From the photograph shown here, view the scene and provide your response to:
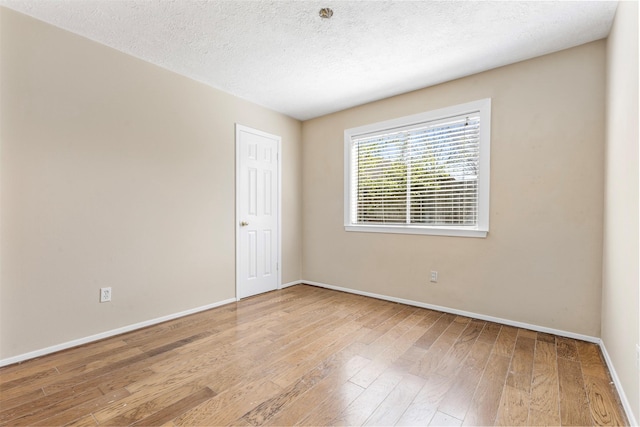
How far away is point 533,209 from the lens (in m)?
2.71

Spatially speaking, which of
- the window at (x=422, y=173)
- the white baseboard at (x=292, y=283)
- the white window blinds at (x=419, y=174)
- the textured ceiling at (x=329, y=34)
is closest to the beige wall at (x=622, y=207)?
the textured ceiling at (x=329, y=34)

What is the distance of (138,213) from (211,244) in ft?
2.77

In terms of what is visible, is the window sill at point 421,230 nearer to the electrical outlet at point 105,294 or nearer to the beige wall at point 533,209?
the beige wall at point 533,209

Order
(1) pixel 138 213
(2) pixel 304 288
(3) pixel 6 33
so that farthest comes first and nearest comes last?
(2) pixel 304 288
(1) pixel 138 213
(3) pixel 6 33

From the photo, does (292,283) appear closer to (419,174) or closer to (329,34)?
(419,174)

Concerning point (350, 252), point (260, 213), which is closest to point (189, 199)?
point (260, 213)

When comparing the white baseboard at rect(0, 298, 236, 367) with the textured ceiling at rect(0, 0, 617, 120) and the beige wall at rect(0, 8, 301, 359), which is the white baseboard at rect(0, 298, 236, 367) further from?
the textured ceiling at rect(0, 0, 617, 120)

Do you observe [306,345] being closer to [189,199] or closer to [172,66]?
[189,199]

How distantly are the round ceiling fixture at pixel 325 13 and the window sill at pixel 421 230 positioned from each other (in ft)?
7.51

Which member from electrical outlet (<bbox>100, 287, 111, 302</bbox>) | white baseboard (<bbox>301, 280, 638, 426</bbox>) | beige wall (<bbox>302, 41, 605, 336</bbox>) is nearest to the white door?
white baseboard (<bbox>301, 280, 638, 426</bbox>)

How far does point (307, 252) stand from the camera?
455cm

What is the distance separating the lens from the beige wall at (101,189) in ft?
7.14

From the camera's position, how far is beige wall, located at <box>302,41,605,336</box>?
247cm

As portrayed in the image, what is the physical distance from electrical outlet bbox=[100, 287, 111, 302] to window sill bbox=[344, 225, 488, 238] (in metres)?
2.68
